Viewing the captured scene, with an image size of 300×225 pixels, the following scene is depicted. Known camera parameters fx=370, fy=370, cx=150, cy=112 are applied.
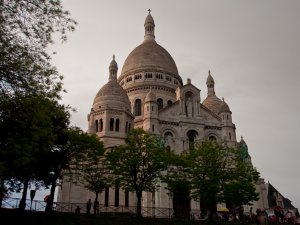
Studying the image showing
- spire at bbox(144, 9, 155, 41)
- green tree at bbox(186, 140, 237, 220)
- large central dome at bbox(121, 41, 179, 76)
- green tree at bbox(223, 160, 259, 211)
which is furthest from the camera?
spire at bbox(144, 9, 155, 41)

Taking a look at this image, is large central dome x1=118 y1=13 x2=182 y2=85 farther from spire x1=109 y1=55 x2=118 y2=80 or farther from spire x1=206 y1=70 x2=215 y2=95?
spire x1=206 y1=70 x2=215 y2=95

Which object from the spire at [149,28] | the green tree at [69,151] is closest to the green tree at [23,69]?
the green tree at [69,151]

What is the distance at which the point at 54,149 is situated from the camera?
103 feet

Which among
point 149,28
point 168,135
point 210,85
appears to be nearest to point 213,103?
point 210,85

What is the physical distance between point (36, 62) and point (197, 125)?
121 feet

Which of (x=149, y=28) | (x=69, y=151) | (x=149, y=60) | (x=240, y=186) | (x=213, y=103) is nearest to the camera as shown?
(x=69, y=151)

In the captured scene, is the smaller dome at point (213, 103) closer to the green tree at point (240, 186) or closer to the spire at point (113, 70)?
the spire at point (113, 70)

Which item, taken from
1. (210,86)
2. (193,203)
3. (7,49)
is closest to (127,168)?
(193,203)

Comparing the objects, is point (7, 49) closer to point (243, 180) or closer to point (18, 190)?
point (18, 190)

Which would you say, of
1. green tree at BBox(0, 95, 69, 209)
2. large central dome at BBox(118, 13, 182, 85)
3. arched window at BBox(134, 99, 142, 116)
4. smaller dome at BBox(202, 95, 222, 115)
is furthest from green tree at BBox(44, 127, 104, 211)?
large central dome at BBox(118, 13, 182, 85)

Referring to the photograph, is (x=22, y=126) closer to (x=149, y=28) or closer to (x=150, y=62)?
(x=150, y=62)

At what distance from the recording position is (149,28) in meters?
80.5

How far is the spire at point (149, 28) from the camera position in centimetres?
7897

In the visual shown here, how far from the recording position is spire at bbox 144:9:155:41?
79.0m
